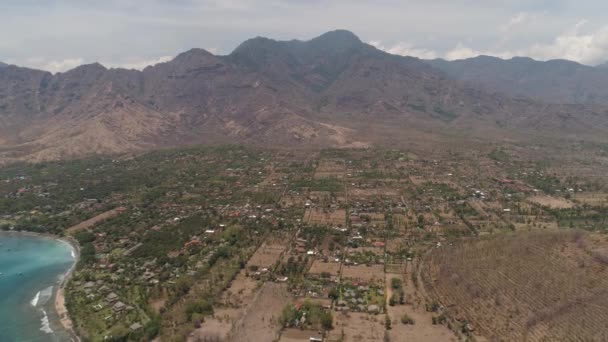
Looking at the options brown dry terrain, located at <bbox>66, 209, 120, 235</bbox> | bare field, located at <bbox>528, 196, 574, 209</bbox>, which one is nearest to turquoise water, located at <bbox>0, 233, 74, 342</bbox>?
brown dry terrain, located at <bbox>66, 209, 120, 235</bbox>

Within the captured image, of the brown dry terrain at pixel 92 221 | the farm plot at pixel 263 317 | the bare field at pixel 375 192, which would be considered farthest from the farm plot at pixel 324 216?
the brown dry terrain at pixel 92 221

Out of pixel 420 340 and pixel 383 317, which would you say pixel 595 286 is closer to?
pixel 420 340

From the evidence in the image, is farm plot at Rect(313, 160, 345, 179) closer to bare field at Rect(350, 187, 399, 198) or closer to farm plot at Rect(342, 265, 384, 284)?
bare field at Rect(350, 187, 399, 198)

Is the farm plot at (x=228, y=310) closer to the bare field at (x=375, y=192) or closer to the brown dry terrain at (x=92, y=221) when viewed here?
the brown dry terrain at (x=92, y=221)

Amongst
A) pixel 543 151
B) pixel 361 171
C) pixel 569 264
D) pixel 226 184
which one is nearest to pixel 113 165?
pixel 226 184

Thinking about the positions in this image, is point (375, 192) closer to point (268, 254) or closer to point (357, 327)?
point (268, 254)

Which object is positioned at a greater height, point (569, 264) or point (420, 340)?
point (569, 264)
